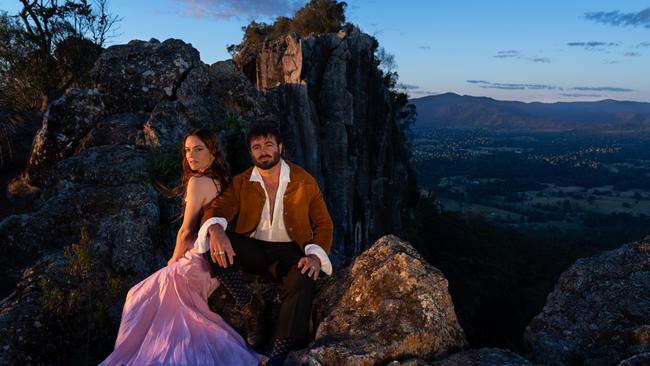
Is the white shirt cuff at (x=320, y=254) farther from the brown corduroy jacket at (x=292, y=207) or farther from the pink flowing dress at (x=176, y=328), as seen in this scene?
the pink flowing dress at (x=176, y=328)

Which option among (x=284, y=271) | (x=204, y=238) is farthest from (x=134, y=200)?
(x=284, y=271)

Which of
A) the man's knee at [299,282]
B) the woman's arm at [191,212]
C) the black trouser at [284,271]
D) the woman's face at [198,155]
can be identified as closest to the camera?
the black trouser at [284,271]

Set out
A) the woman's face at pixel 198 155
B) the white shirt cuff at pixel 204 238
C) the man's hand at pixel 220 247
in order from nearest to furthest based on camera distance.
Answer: the man's hand at pixel 220 247, the white shirt cuff at pixel 204 238, the woman's face at pixel 198 155

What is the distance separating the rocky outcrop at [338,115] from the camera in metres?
32.8

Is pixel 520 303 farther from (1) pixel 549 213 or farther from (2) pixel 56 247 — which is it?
(1) pixel 549 213

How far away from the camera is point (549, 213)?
466 feet

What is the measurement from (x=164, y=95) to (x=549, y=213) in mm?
148340

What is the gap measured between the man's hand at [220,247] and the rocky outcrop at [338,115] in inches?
919

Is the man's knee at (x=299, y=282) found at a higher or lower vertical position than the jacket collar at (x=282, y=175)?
lower

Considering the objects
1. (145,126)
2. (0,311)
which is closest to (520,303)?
(145,126)

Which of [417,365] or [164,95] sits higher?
[164,95]

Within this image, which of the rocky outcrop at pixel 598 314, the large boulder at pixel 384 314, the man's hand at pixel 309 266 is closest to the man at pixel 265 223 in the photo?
the man's hand at pixel 309 266

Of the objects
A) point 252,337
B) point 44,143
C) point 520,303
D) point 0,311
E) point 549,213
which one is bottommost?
point 549,213

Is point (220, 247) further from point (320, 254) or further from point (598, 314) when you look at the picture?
point (598, 314)
